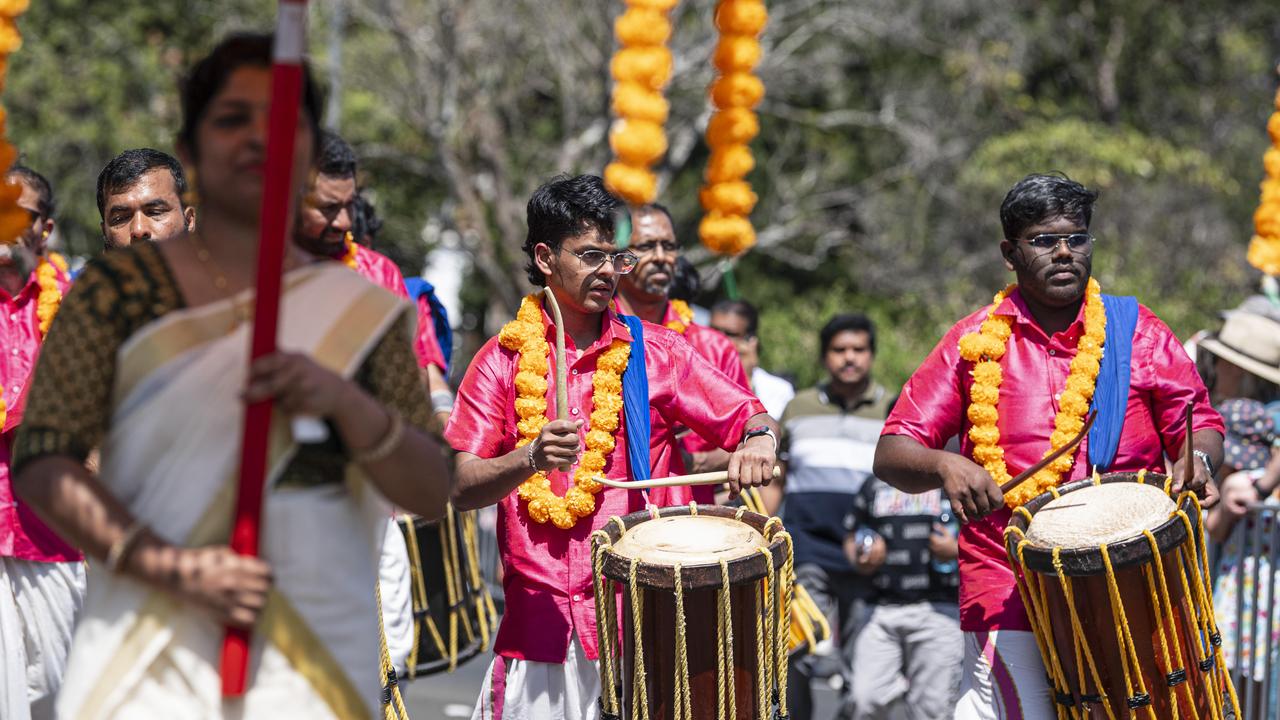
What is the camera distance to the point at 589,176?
5234 millimetres

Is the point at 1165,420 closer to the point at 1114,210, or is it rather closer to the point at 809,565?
the point at 809,565

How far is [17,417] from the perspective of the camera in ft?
16.9

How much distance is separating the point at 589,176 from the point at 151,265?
2415mm

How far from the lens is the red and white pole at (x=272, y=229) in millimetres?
2717

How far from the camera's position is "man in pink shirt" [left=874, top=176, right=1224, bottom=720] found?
4.96 metres

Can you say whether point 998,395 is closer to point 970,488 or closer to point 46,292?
point 970,488

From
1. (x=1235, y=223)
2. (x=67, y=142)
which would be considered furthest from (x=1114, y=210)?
(x=67, y=142)

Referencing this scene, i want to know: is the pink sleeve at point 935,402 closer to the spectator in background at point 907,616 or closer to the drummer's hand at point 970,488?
the drummer's hand at point 970,488

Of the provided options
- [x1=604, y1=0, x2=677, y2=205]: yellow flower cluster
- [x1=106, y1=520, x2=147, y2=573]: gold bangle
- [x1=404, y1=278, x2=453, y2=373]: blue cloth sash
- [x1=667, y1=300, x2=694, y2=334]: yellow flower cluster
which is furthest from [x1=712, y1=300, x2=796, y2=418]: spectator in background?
[x1=106, y1=520, x2=147, y2=573]: gold bangle

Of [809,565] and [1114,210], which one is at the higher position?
[1114,210]

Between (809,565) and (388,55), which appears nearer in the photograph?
(809,565)

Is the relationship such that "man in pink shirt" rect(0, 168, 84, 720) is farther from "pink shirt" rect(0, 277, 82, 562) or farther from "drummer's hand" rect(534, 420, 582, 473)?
"drummer's hand" rect(534, 420, 582, 473)

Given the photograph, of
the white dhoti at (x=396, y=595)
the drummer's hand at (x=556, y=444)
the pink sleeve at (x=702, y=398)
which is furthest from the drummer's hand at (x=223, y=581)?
the white dhoti at (x=396, y=595)

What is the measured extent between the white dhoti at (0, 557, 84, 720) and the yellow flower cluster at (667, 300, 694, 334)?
247cm
